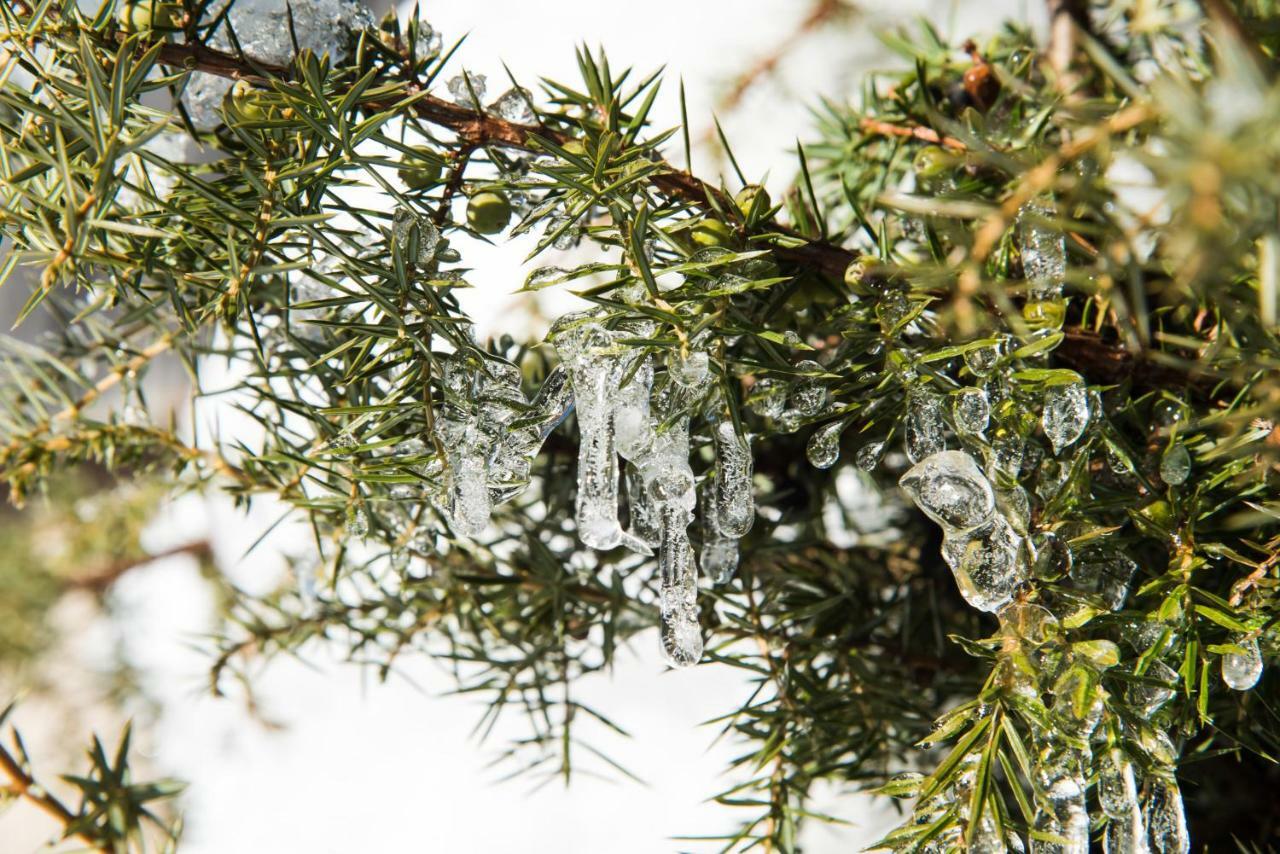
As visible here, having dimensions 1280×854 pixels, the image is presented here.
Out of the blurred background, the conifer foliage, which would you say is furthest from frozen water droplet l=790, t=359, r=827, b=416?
the blurred background

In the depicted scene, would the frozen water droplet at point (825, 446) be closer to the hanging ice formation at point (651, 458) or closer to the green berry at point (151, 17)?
the hanging ice formation at point (651, 458)

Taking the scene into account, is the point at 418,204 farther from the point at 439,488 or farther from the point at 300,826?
the point at 300,826

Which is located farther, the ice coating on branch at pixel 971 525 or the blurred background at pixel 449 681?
the blurred background at pixel 449 681

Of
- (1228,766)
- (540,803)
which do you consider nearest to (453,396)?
(1228,766)

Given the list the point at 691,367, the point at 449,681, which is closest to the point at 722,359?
the point at 691,367

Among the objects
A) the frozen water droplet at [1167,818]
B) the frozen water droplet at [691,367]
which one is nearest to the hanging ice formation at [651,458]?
the frozen water droplet at [691,367]

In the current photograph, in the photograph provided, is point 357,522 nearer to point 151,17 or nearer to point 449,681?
point 151,17
